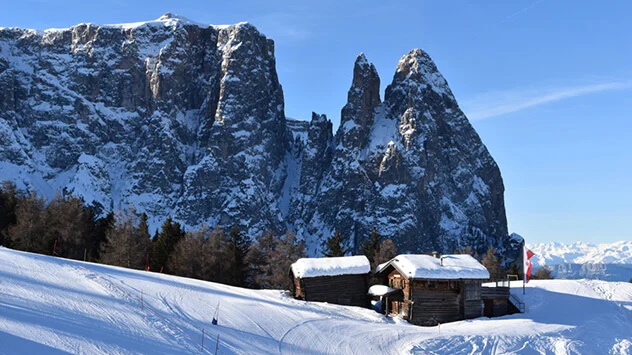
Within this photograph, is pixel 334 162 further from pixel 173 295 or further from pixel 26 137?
pixel 173 295

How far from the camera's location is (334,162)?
19888cm

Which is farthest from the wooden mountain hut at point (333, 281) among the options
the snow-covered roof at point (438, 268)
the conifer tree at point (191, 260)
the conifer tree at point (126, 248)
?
the conifer tree at point (126, 248)

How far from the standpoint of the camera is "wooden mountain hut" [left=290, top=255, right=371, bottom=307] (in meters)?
50.0

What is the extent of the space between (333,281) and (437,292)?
337 inches

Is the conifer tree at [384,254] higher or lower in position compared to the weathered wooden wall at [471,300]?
higher

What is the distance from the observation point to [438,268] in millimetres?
48469

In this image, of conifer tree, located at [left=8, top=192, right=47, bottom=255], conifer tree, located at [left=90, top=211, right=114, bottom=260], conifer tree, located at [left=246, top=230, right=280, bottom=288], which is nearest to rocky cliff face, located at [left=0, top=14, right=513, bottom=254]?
conifer tree, located at [left=246, top=230, right=280, bottom=288]

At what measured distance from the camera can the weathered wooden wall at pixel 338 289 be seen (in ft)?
164

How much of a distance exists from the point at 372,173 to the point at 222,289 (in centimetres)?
14767

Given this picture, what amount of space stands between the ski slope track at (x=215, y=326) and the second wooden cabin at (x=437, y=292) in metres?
2.01

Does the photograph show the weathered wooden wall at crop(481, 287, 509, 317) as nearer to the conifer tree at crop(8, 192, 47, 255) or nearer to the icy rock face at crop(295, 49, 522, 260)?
the conifer tree at crop(8, 192, 47, 255)

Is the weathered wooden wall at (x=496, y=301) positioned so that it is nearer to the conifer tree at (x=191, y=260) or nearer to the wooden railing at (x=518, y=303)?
the wooden railing at (x=518, y=303)

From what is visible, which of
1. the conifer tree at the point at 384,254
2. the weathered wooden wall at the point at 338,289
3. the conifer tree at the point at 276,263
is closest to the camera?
the weathered wooden wall at the point at 338,289

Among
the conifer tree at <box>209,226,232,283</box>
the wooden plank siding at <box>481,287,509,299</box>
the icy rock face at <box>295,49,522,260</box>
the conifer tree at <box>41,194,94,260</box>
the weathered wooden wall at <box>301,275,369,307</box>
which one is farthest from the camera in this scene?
the icy rock face at <box>295,49,522,260</box>
